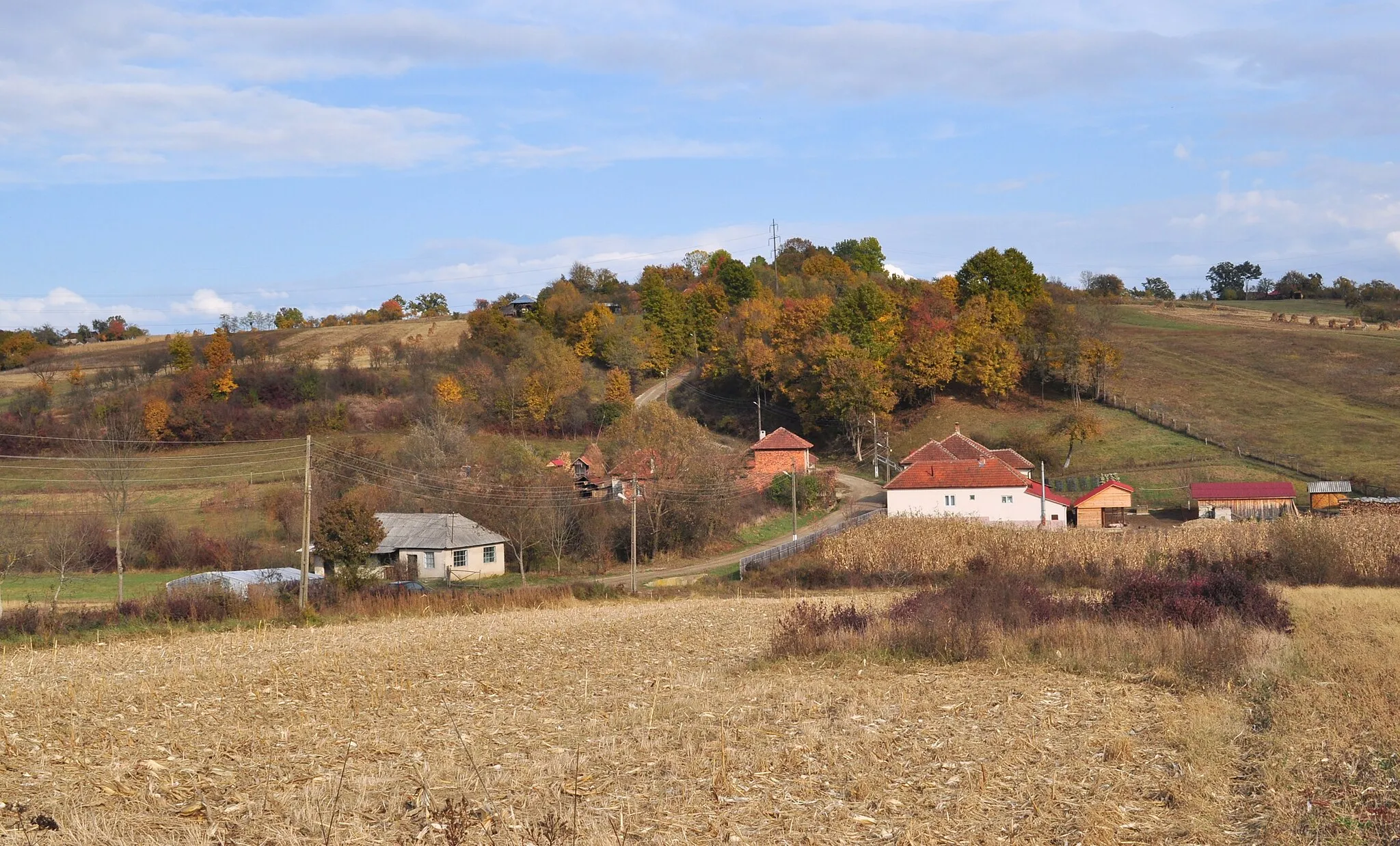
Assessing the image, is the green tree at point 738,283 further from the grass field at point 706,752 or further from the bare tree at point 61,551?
the grass field at point 706,752

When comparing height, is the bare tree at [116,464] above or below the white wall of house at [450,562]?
above

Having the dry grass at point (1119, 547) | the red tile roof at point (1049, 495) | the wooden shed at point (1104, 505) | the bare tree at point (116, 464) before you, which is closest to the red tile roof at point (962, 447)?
the red tile roof at point (1049, 495)

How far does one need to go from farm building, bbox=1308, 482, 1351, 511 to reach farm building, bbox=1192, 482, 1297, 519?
0.88 metres

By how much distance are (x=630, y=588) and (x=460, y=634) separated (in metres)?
17.5

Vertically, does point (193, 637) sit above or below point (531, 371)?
below

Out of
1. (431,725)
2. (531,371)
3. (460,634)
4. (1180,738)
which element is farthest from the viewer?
(531,371)

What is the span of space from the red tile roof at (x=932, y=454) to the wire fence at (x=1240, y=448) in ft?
55.7

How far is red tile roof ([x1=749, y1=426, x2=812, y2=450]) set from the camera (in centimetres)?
7112

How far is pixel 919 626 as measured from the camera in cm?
1884

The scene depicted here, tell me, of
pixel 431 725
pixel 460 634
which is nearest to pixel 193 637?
pixel 460 634

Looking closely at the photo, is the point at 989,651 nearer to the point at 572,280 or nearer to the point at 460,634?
the point at 460,634

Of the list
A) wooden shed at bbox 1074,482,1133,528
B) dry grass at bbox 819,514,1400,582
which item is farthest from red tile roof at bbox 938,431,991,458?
dry grass at bbox 819,514,1400,582

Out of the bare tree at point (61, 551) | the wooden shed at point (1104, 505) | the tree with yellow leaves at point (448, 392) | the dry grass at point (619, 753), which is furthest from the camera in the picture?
the tree with yellow leaves at point (448, 392)

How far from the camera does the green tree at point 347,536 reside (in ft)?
149
